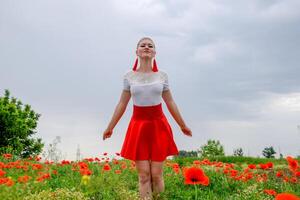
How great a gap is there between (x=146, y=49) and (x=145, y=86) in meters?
0.52

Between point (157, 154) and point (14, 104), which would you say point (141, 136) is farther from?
point (14, 104)

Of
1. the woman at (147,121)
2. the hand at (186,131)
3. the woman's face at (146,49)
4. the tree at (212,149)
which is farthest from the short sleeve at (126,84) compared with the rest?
the tree at (212,149)

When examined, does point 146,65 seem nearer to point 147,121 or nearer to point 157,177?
point 147,121

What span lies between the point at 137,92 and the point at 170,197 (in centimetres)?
184

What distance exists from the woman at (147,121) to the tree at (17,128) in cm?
1755

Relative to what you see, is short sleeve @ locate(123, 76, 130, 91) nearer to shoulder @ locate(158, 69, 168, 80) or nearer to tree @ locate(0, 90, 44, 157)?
shoulder @ locate(158, 69, 168, 80)

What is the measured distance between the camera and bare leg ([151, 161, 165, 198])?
18.5 ft

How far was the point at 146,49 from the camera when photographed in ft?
19.0

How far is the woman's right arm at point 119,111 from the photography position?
19.4 feet

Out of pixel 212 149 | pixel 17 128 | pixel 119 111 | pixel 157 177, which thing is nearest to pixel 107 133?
pixel 119 111

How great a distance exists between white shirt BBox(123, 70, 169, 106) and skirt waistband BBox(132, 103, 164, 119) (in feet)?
0.17

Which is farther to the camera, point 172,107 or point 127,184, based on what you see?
point 127,184

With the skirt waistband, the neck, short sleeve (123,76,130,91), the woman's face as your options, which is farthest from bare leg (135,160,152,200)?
the woman's face

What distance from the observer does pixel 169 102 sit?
5973 mm
